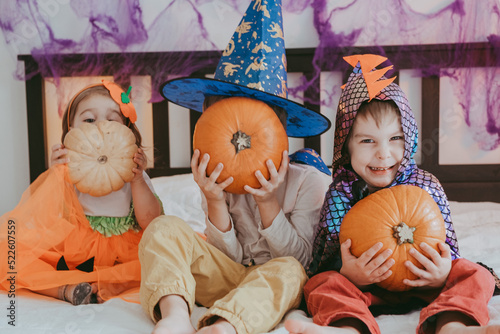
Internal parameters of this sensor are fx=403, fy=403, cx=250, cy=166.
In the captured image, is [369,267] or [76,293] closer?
[369,267]

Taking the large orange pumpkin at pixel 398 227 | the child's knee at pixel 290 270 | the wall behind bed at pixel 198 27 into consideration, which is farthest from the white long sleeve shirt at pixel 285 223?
the wall behind bed at pixel 198 27

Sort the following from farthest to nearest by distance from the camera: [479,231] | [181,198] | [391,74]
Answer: [391,74]
[181,198]
[479,231]

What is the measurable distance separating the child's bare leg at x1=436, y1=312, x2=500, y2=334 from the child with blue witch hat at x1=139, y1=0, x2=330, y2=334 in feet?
0.97

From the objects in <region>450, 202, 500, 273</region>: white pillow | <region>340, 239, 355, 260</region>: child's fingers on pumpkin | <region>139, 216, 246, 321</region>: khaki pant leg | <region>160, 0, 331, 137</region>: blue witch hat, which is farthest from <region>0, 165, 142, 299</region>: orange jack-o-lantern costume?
<region>450, 202, 500, 273</region>: white pillow

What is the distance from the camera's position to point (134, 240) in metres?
1.30

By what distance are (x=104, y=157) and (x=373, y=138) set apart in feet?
2.49

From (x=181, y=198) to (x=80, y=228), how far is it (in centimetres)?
75

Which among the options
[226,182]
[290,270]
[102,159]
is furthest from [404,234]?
[102,159]

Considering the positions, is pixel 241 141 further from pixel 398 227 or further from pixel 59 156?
pixel 59 156

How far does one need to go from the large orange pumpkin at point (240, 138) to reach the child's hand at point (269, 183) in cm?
1

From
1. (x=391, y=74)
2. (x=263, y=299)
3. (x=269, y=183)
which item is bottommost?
(x=263, y=299)

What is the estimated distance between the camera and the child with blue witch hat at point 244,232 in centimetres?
82

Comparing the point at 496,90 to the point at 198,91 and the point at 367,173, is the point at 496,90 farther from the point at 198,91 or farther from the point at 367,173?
the point at 198,91

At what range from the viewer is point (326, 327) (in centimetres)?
75
